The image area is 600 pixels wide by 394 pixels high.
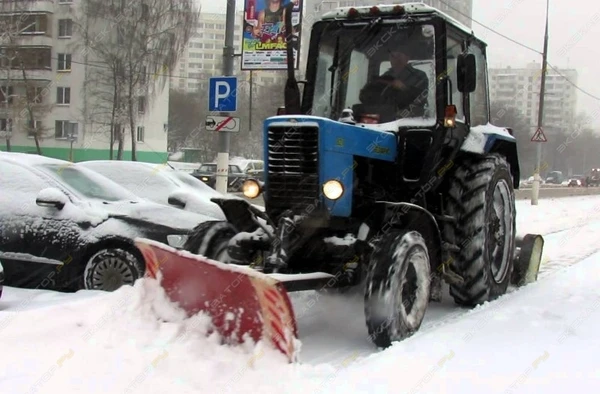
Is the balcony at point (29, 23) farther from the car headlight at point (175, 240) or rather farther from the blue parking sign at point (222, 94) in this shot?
the car headlight at point (175, 240)

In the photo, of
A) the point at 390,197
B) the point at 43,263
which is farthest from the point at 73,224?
the point at 390,197

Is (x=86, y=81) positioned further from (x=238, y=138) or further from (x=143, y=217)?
(x=143, y=217)

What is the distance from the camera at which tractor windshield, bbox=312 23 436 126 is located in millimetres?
5891

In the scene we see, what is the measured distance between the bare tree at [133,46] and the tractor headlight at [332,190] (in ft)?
115

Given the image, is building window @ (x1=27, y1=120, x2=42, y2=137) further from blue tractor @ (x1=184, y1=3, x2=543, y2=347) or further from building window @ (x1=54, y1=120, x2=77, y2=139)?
blue tractor @ (x1=184, y1=3, x2=543, y2=347)

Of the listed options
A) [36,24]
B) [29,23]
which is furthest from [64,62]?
[29,23]

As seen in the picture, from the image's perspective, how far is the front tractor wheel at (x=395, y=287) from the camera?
466 cm

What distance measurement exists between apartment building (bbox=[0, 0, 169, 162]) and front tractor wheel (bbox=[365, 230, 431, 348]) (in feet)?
121

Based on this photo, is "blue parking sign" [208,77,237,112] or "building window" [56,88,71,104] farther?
"building window" [56,88,71,104]

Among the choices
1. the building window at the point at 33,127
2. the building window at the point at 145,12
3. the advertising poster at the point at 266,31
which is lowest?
the building window at the point at 33,127

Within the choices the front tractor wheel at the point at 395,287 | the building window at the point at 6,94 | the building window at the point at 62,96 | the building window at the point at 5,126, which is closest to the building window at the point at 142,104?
the building window at the point at 62,96

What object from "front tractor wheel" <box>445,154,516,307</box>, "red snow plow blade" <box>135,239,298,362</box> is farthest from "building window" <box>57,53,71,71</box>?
"red snow plow blade" <box>135,239,298,362</box>

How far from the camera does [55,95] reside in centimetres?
4441

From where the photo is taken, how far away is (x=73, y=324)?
491 cm
